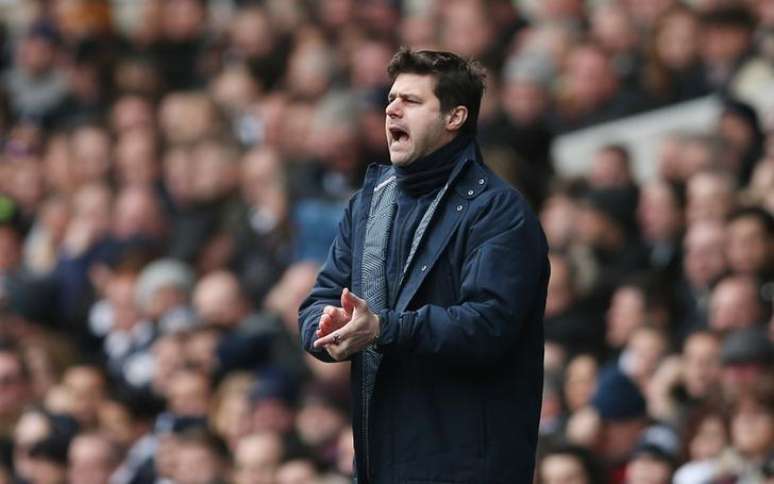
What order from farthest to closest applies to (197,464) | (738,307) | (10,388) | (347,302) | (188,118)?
(188,118) → (10,388) → (197,464) → (738,307) → (347,302)

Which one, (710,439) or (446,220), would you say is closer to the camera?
(446,220)

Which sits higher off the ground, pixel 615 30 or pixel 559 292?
pixel 615 30

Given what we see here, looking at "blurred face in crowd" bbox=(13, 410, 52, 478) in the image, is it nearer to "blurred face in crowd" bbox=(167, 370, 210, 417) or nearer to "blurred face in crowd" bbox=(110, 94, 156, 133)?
"blurred face in crowd" bbox=(167, 370, 210, 417)

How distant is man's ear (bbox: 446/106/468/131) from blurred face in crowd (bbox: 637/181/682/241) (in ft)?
17.5

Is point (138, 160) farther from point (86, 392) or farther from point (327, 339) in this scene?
point (327, 339)

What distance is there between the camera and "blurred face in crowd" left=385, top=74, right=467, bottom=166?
588 centimetres

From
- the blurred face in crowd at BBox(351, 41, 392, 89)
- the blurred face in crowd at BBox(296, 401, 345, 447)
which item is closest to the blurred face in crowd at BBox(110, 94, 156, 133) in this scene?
the blurred face in crowd at BBox(351, 41, 392, 89)

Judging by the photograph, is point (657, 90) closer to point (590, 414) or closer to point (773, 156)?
point (773, 156)

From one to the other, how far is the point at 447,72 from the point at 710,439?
3377 millimetres

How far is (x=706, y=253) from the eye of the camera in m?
10.4

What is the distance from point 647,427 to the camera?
9398 millimetres

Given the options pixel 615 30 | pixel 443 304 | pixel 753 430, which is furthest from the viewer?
pixel 615 30

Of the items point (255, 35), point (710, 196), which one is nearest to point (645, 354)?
point (710, 196)

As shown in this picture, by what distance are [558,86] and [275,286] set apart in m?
2.37
